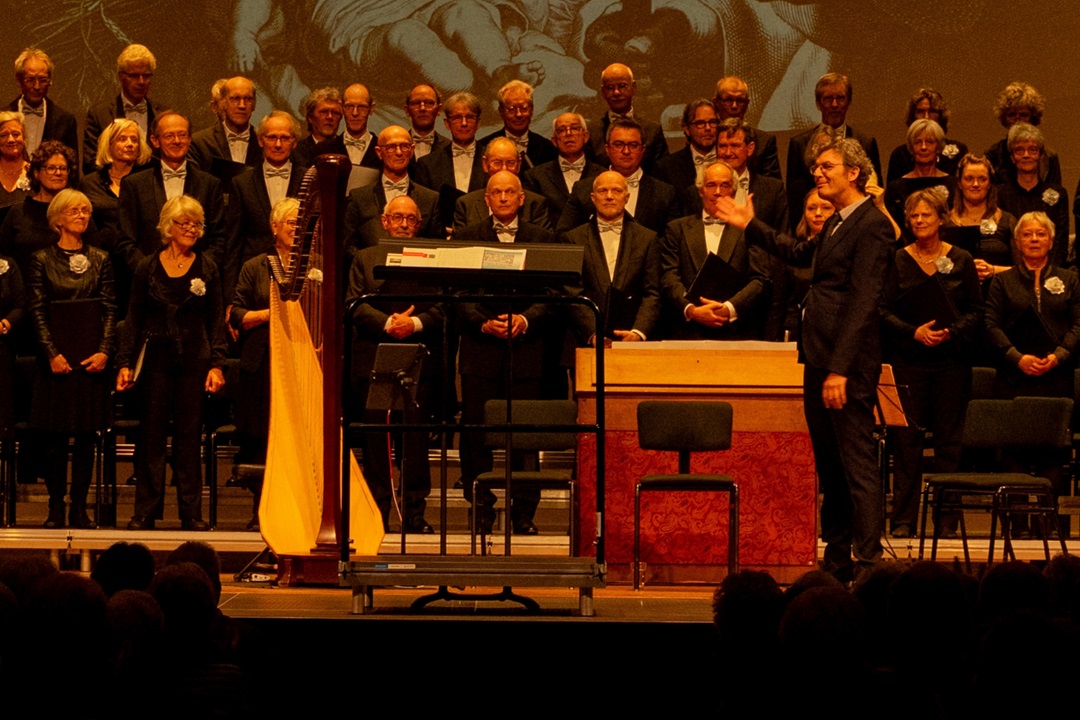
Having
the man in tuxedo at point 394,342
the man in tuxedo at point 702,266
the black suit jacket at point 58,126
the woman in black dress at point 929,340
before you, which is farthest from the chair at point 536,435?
the black suit jacket at point 58,126

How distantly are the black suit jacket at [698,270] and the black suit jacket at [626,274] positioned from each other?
0.09 meters

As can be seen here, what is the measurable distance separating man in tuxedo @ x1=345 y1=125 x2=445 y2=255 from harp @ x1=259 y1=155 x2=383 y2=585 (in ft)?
6.02

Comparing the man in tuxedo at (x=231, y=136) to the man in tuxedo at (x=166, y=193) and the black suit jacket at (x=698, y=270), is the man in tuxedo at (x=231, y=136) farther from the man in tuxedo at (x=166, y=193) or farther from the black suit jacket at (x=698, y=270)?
the black suit jacket at (x=698, y=270)

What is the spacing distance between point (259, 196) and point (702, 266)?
204 cm

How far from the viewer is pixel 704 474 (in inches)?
239

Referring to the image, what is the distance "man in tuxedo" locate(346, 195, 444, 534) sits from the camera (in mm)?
6750

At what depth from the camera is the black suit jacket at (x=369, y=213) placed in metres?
7.30

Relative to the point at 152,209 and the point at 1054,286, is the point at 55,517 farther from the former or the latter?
the point at 1054,286

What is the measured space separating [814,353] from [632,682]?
167 cm

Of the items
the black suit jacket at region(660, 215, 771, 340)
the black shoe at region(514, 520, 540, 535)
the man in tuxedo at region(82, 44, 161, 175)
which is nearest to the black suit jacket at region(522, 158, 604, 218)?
the black suit jacket at region(660, 215, 771, 340)

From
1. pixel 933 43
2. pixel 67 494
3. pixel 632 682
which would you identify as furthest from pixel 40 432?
pixel 933 43

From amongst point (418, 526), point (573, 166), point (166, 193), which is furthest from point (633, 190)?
point (166, 193)

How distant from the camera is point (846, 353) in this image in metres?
5.25

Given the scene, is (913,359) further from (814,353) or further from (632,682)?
(632,682)
